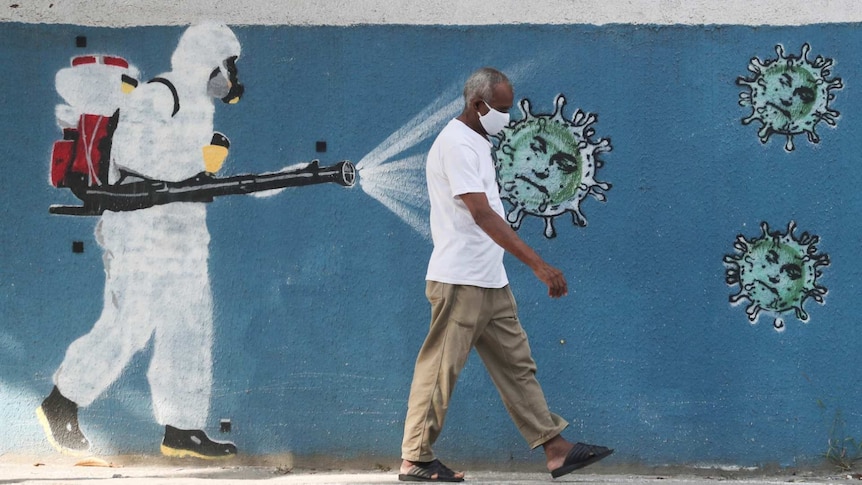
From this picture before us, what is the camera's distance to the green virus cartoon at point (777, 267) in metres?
4.55

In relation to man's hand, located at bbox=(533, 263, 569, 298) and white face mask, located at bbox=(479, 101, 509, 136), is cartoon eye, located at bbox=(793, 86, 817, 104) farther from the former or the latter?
man's hand, located at bbox=(533, 263, 569, 298)

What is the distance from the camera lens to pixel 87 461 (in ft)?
15.3

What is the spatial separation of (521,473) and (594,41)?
1.93 metres

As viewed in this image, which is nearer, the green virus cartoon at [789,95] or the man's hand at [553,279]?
the man's hand at [553,279]

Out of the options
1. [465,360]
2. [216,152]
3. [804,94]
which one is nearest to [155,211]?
[216,152]

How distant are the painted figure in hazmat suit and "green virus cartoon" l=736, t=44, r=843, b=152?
2.29 m

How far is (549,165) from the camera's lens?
4.61 meters

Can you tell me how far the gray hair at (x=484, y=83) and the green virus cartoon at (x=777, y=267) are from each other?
53.5 inches

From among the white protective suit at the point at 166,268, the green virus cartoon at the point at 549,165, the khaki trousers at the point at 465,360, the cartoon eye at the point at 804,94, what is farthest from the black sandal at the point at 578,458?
the cartoon eye at the point at 804,94

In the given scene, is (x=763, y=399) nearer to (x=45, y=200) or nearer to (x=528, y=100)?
(x=528, y=100)

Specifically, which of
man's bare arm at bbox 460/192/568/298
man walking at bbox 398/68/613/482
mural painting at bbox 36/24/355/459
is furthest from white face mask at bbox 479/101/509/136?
mural painting at bbox 36/24/355/459

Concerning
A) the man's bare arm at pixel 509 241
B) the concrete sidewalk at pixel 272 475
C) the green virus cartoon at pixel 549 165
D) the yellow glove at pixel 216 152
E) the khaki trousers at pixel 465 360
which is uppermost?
the yellow glove at pixel 216 152

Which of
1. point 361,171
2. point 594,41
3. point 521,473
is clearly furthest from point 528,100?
point 521,473

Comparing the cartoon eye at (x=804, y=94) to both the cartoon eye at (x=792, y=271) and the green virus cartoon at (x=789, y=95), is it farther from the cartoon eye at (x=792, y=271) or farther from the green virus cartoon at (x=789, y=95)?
the cartoon eye at (x=792, y=271)
